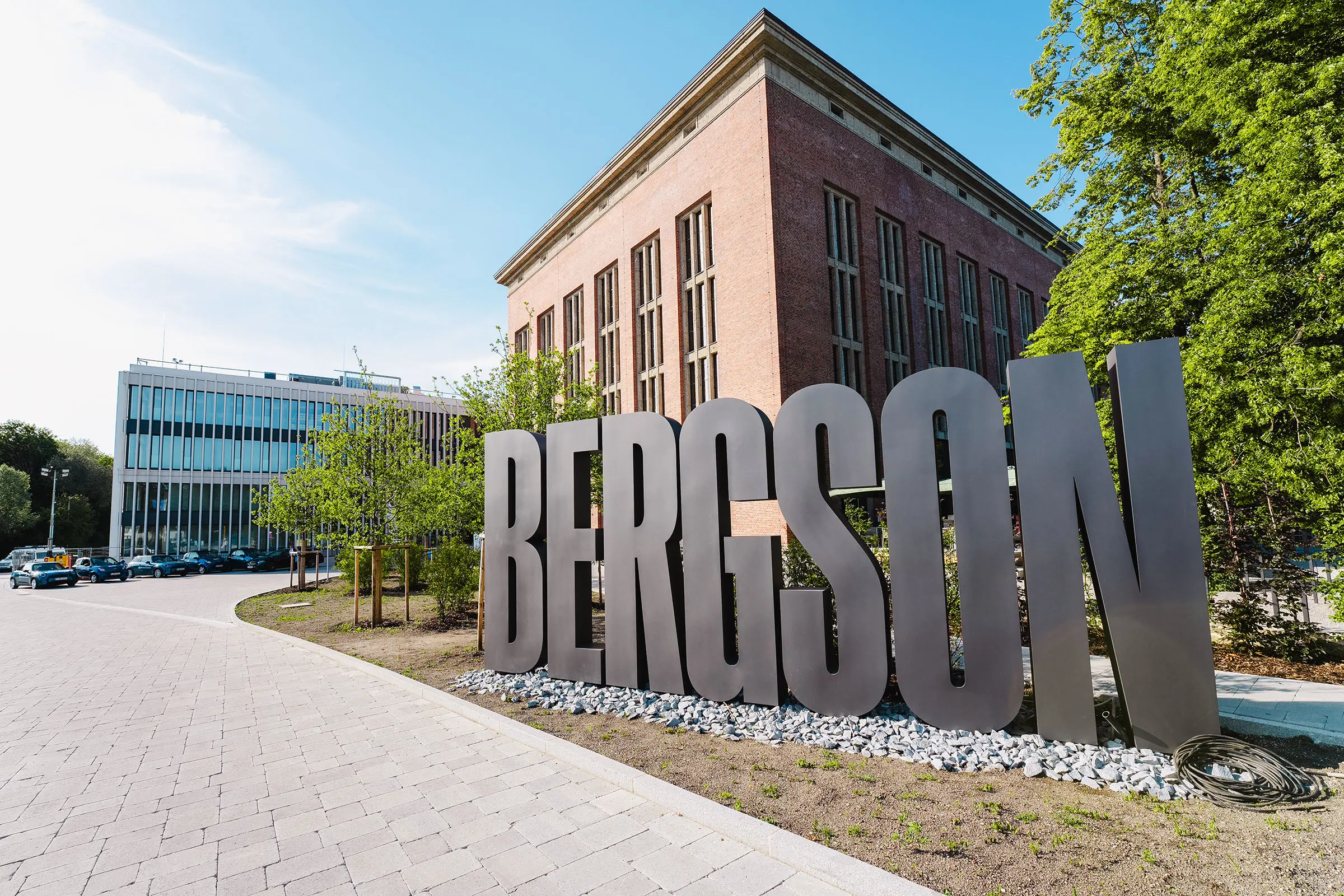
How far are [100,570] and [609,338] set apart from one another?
3016 cm

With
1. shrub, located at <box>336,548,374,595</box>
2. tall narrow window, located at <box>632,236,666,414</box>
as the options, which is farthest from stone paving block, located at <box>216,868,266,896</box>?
tall narrow window, located at <box>632,236,666,414</box>

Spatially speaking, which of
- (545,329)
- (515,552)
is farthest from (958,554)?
(545,329)

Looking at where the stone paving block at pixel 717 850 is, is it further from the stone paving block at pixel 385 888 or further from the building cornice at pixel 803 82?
the building cornice at pixel 803 82

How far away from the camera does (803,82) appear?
24.0 meters

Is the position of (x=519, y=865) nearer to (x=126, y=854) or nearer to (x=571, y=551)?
(x=126, y=854)

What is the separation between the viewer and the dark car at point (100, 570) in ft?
110

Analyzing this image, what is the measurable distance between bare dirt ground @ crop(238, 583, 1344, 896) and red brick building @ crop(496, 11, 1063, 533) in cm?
1472

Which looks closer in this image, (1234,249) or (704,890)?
(704,890)

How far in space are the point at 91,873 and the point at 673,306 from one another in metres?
24.6

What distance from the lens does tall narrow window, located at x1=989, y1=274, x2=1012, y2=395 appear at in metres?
33.2

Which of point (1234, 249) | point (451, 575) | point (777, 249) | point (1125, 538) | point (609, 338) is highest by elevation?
point (777, 249)

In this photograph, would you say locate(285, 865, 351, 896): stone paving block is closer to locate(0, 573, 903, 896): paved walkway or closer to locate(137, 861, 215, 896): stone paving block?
locate(0, 573, 903, 896): paved walkway

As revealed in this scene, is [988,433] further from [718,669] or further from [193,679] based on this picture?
[193,679]

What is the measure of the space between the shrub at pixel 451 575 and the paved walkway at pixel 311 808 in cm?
462
